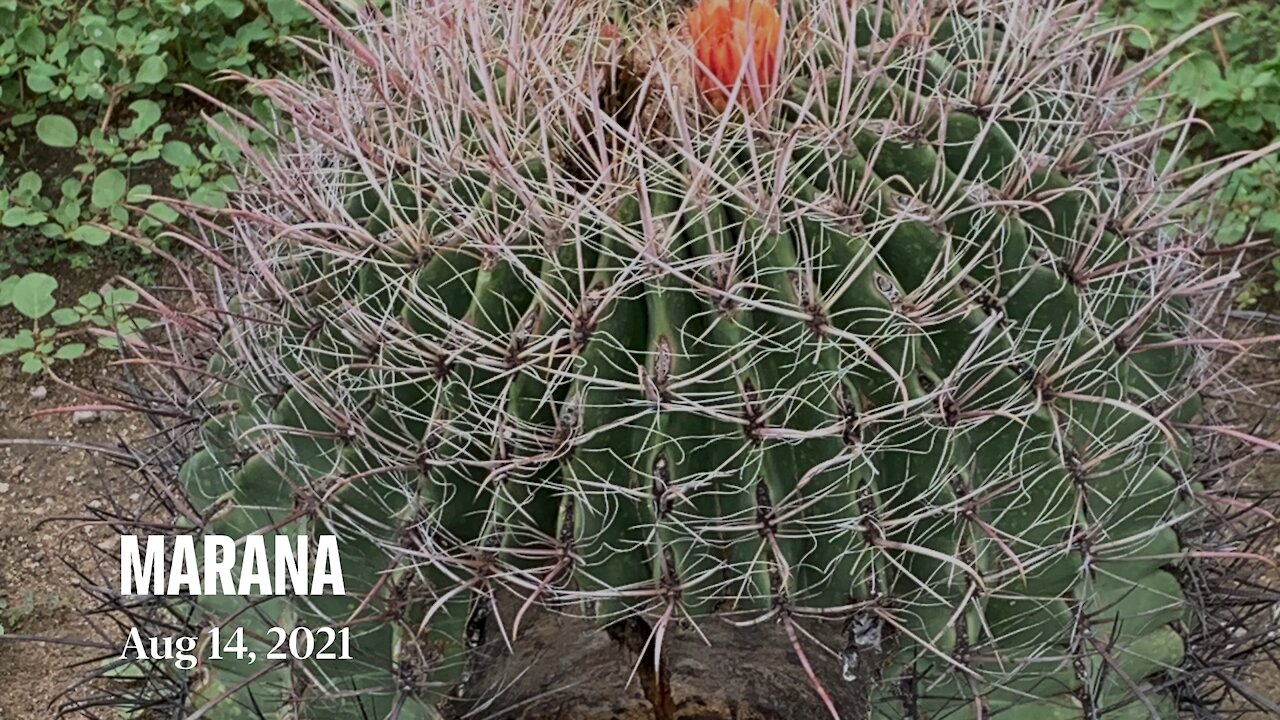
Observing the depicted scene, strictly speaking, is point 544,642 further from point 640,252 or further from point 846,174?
point 846,174

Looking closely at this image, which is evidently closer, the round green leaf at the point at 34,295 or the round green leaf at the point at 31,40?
the round green leaf at the point at 34,295

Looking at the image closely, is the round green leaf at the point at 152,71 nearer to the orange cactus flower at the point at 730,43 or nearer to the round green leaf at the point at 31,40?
the round green leaf at the point at 31,40

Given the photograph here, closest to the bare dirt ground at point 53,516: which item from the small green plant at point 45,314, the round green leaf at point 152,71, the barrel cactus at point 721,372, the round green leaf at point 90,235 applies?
the small green plant at point 45,314

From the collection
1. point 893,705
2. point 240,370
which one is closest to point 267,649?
point 240,370

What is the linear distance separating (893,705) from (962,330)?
327 mm

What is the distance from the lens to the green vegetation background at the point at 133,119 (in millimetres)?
2539

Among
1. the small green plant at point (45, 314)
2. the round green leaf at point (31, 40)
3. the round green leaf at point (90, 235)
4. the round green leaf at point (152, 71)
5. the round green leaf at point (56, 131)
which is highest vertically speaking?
the round green leaf at point (31, 40)

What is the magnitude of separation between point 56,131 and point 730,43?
1.98 metres

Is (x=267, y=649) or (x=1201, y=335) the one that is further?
(x=1201, y=335)

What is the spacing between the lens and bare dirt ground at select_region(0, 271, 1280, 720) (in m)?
2.07

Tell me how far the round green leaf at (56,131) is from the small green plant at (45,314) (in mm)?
276

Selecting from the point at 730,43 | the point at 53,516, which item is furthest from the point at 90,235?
the point at 730,43

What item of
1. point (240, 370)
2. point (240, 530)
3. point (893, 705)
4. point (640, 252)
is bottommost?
point (893, 705)

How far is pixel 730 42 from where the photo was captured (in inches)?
45.4
